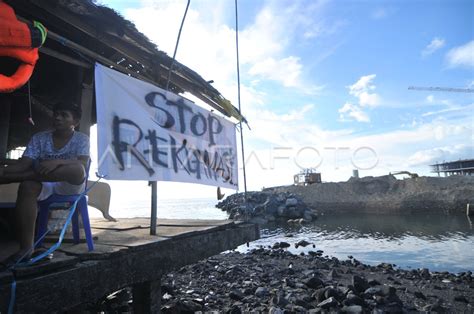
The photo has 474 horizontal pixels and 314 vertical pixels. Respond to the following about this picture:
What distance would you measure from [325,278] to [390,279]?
2885 millimetres

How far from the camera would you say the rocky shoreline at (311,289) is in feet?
30.1

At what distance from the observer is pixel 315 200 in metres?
55.3

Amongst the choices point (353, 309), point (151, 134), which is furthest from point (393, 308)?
point (151, 134)

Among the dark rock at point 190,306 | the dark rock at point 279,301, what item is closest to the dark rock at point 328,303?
the dark rock at point 279,301

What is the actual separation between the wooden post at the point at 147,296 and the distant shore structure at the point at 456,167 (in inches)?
2782

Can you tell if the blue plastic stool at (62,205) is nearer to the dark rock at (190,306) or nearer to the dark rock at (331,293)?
the dark rock at (190,306)

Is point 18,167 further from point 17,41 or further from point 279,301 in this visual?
point 279,301

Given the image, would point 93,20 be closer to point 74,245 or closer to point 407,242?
point 74,245

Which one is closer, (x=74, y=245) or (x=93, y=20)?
(x=74, y=245)

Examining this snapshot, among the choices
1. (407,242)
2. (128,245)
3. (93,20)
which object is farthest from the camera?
(407,242)

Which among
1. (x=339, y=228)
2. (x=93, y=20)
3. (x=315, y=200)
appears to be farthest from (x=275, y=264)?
(x=315, y=200)

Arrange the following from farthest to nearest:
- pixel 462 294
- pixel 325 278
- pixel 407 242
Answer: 1. pixel 407 242
2. pixel 325 278
3. pixel 462 294

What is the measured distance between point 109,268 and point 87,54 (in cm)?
334

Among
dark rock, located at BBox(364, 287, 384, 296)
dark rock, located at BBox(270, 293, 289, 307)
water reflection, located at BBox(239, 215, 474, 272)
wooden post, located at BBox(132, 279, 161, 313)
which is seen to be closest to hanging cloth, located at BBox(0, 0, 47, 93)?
wooden post, located at BBox(132, 279, 161, 313)
